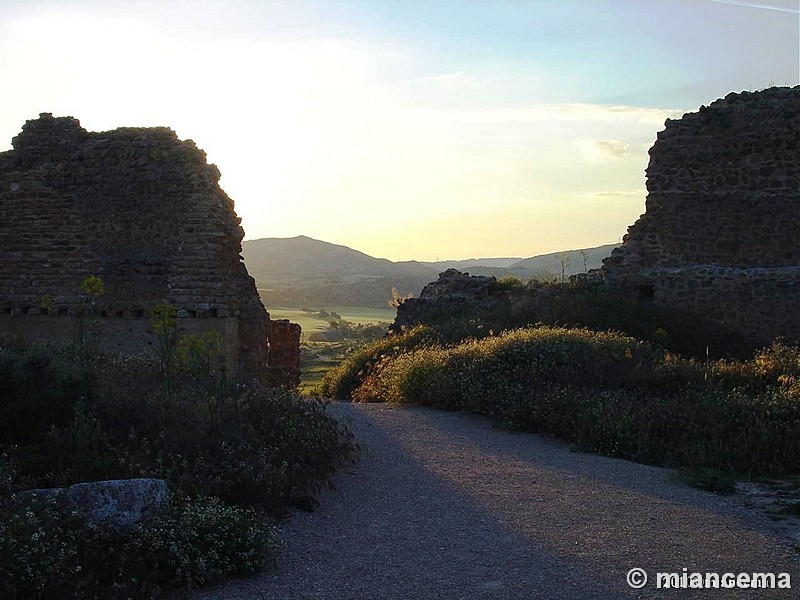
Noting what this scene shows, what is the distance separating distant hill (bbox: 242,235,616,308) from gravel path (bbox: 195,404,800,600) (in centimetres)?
6725

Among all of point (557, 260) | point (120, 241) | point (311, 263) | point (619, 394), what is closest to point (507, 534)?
point (619, 394)

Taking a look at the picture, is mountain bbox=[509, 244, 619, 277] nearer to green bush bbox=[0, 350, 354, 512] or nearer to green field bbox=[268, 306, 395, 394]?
green field bbox=[268, 306, 395, 394]

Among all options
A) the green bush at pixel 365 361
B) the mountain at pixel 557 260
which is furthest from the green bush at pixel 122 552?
the mountain at pixel 557 260

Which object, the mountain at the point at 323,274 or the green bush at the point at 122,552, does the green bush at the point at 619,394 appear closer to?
the green bush at the point at 122,552

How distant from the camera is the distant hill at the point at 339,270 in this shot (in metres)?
85.0

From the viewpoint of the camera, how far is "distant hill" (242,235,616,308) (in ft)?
279

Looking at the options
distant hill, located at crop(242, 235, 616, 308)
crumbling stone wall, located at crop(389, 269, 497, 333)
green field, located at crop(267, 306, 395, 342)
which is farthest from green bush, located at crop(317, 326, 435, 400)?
distant hill, located at crop(242, 235, 616, 308)

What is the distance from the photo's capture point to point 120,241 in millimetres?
14320

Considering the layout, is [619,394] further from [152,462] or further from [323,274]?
[323,274]

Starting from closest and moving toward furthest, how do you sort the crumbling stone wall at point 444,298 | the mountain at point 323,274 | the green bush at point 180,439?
the green bush at point 180,439, the crumbling stone wall at point 444,298, the mountain at point 323,274

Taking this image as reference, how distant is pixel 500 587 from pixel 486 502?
197 centimetres

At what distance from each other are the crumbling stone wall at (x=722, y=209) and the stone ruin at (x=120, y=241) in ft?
29.0

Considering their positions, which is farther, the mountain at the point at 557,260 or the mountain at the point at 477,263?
the mountain at the point at 477,263

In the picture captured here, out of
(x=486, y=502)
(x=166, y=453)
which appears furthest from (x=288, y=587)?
(x=486, y=502)
